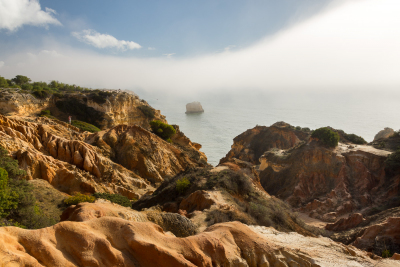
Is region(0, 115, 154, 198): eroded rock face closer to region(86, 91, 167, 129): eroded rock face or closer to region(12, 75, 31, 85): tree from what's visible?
region(86, 91, 167, 129): eroded rock face

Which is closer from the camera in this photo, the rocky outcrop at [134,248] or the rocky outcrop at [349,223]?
the rocky outcrop at [134,248]

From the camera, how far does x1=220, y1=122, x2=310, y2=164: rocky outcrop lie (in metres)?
52.8

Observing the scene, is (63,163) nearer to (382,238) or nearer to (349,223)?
(382,238)

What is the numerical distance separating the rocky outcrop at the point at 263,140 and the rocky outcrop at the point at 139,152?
802 inches

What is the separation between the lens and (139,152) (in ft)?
104

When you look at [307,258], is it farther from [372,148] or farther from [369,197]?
[372,148]

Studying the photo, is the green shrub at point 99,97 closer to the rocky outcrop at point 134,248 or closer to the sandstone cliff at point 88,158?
the sandstone cliff at point 88,158

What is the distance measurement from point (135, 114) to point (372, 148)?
46.3m

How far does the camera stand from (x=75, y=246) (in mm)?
5457

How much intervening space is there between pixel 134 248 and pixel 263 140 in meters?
53.8

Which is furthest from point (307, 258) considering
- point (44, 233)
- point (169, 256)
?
point (44, 233)

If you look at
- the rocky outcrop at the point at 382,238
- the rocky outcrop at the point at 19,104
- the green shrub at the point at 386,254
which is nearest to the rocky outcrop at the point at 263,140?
the rocky outcrop at the point at 382,238

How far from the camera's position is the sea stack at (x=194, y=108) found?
5507 inches

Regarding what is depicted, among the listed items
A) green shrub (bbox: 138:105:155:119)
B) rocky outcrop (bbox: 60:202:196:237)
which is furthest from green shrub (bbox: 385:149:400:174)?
green shrub (bbox: 138:105:155:119)
